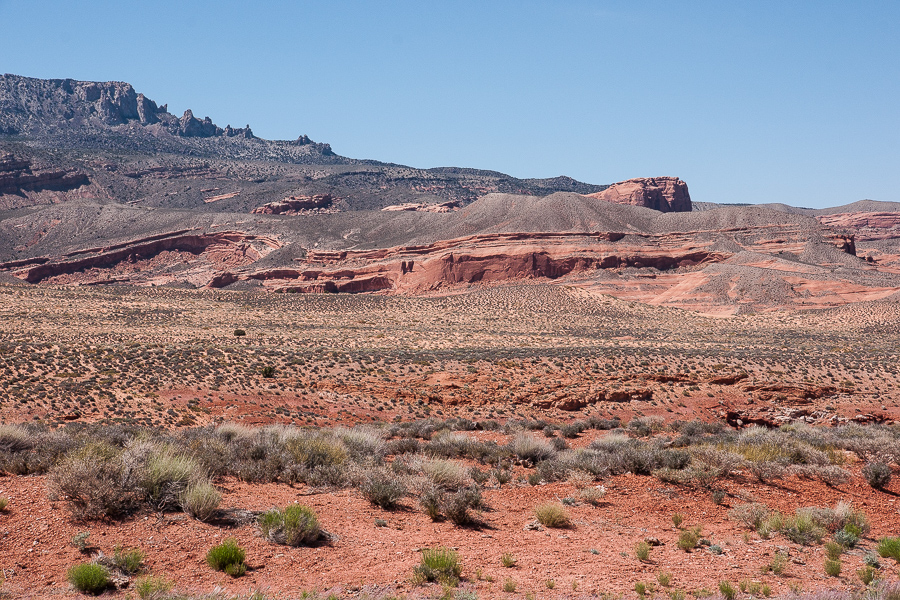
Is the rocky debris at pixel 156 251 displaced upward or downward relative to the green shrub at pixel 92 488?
upward

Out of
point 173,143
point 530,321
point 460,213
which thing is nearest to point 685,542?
point 530,321

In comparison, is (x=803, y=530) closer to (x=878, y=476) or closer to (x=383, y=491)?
(x=878, y=476)

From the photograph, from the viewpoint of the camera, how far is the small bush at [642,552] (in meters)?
7.00

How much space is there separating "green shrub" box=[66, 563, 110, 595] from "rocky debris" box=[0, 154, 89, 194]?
15471 centimetres

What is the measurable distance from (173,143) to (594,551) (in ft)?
686

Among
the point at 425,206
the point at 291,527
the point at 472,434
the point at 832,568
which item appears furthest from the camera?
the point at 425,206

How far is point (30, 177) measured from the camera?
430ft

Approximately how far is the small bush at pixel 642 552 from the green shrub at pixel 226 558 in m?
4.43

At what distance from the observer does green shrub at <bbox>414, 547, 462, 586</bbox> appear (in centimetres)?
Answer: 611

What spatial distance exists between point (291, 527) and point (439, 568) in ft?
5.93

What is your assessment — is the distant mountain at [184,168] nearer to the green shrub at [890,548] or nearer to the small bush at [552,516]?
the small bush at [552,516]

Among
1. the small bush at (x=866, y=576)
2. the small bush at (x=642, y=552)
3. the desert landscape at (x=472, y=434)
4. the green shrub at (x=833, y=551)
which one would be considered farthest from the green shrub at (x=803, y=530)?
the small bush at (x=642, y=552)

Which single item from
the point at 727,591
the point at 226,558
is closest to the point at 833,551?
the point at 727,591

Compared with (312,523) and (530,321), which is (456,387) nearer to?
(312,523)
